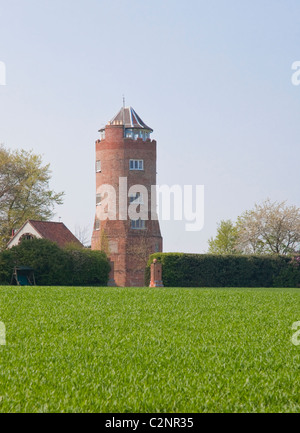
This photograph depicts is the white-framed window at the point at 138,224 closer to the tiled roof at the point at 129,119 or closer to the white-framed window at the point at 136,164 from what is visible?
the white-framed window at the point at 136,164

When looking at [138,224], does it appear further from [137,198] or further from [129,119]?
[129,119]

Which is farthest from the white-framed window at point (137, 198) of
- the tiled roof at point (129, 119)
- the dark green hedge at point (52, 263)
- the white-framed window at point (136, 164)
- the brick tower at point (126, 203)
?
the dark green hedge at point (52, 263)

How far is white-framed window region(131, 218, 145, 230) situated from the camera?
62312 millimetres

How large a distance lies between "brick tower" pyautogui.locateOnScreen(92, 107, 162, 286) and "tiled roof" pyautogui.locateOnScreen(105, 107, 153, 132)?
0.58 meters

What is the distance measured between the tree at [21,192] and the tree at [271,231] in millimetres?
19943

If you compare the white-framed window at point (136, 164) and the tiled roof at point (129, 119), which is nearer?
the white-framed window at point (136, 164)

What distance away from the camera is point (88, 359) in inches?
483

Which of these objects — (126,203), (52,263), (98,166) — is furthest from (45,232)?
(52,263)

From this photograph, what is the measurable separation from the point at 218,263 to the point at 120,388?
39.7 meters

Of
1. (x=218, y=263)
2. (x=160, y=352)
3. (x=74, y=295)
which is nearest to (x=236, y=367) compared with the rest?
(x=160, y=352)

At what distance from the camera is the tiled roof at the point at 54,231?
55594mm

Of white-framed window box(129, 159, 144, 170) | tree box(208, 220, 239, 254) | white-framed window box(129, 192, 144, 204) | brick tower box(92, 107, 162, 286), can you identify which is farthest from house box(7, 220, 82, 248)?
tree box(208, 220, 239, 254)

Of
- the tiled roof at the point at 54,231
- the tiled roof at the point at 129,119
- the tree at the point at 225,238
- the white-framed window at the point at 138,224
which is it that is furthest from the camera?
the tree at the point at 225,238
